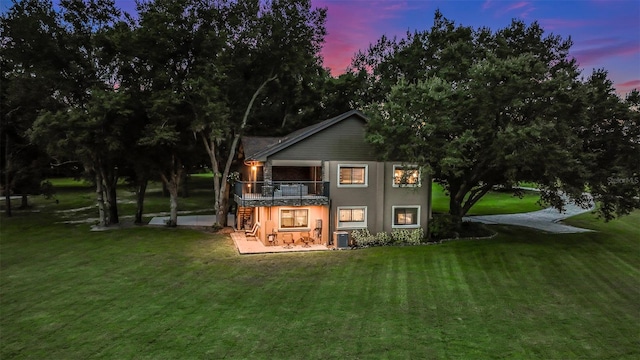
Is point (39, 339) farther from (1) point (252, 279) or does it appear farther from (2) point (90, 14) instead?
(2) point (90, 14)

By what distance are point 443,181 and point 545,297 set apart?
651 inches

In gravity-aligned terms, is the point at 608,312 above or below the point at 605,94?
below

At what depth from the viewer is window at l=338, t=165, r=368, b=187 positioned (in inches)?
931

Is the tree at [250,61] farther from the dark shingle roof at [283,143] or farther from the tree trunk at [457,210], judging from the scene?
the tree trunk at [457,210]

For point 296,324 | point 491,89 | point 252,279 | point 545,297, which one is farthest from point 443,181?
point 296,324

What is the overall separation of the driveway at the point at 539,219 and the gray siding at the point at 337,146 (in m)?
14.5

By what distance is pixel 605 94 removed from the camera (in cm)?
2314

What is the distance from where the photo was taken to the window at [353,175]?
23.6 m

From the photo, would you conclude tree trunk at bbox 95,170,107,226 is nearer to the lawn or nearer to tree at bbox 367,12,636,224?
the lawn

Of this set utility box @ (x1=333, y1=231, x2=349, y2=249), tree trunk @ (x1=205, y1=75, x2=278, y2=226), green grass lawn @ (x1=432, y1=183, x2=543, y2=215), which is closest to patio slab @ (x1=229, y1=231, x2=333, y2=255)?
utility box @ (x1=333, y1=231, x2=349, y2=249)

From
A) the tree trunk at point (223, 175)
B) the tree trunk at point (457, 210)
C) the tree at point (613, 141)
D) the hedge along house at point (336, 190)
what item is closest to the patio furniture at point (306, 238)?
the hedge along house at point (336, 190)

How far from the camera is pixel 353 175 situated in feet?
78.4

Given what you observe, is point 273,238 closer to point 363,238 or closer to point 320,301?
point 363,238

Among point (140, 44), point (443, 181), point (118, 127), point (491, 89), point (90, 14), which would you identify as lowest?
point (443, 181)
